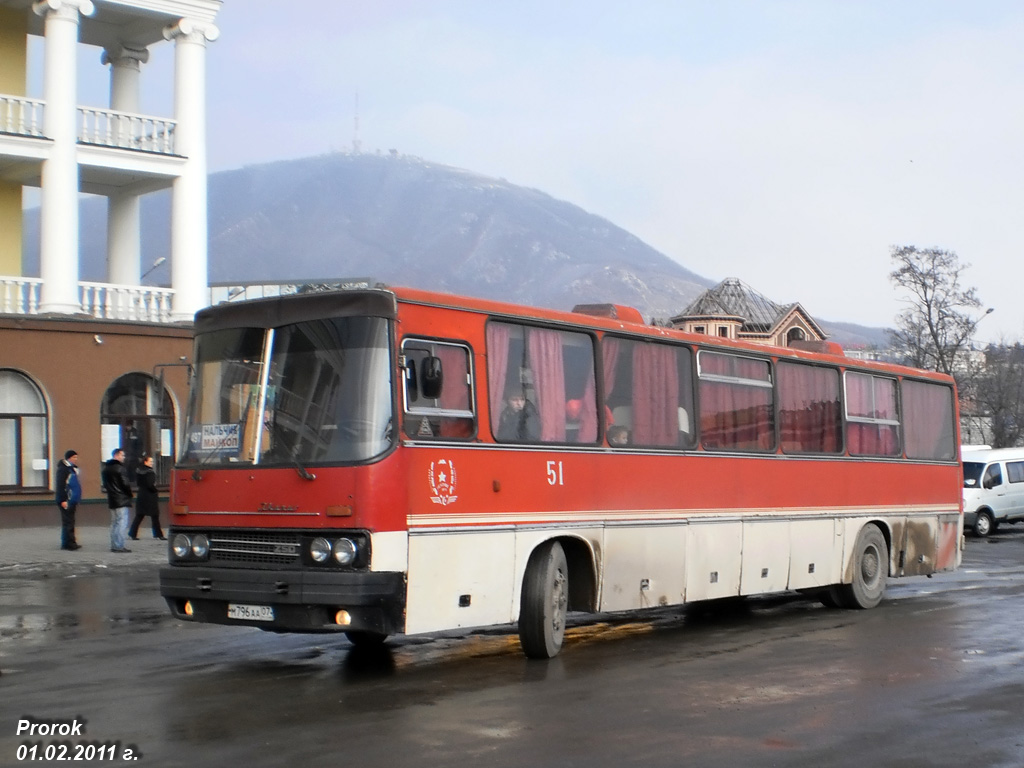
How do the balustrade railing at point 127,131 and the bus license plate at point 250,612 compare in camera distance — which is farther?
the balustrade railing at point 127,131

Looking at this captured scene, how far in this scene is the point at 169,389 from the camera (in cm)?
3036

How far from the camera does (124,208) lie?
111 feet

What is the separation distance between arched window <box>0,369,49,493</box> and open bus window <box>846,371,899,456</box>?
1885cm

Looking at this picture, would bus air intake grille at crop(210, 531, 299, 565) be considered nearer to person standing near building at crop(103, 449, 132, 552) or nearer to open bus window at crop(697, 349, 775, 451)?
open bus window at crop(697, 349, 775, 451)

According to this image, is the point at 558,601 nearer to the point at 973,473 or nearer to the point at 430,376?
the point at 430,376

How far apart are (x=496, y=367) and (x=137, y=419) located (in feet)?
68.6

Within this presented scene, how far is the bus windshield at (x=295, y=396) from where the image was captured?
32.7 feet

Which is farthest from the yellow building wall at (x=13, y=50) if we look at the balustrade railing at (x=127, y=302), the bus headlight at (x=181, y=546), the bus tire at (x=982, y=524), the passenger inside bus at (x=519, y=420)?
the bus tire at (x=982, y=524)

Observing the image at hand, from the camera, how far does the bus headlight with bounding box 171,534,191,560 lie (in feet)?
34.8

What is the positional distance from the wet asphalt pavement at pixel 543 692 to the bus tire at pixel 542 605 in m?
0.16

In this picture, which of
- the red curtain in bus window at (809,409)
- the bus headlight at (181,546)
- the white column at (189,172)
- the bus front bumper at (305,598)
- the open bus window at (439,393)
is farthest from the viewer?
the white column at (189,172)

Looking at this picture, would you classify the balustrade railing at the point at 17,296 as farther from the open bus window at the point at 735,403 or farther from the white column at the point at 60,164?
the open bus window at the point at 735,403

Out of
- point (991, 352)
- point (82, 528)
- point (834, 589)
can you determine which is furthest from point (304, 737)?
point (991, 352)

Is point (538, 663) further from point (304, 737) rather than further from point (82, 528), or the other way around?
point (82, 528)
